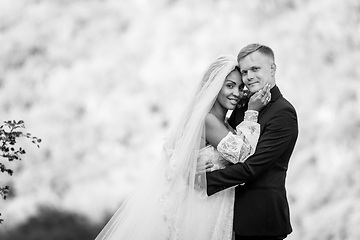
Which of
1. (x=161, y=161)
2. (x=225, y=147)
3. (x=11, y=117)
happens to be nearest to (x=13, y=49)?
(x=11, y=117)

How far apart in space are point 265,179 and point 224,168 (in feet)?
0.80

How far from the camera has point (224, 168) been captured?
9.47ft

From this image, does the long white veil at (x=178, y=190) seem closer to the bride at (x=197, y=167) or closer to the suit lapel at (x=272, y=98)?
the bride at (x=197, y=167)

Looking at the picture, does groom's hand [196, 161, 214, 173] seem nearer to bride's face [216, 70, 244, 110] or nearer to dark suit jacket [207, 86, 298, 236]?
dark suit jacket [207, 86, 298, 236]

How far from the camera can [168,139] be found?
3.12m

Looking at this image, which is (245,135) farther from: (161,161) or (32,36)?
(32,36)

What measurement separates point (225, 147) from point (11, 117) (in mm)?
3890

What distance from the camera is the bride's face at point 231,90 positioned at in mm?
3039

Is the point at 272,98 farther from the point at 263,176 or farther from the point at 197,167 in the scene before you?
the point at 197,167

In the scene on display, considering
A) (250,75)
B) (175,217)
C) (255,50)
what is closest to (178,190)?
(175,217)

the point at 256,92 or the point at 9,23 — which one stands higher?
the point at 9,23

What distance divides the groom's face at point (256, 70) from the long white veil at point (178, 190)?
0.08m

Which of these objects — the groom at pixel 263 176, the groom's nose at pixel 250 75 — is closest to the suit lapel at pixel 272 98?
the groom at pixel 263 176

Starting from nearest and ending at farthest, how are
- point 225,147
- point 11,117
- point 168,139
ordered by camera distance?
point 225,147
point 168,139
point 11,117
